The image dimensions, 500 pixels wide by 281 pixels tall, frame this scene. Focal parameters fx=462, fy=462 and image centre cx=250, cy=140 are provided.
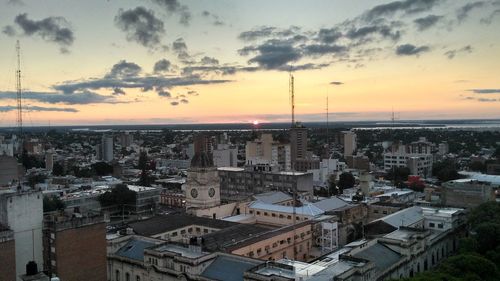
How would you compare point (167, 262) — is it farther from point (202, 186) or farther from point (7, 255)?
point (202, 186)

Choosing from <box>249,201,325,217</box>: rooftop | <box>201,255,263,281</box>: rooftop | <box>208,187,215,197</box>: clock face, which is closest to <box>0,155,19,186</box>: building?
<box>208,187,215,197</box>: clock face

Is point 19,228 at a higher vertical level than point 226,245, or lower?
higher

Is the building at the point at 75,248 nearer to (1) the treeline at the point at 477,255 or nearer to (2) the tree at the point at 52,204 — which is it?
(1) the treeline at the point at 477,255

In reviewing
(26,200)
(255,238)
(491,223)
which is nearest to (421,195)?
(491,223)

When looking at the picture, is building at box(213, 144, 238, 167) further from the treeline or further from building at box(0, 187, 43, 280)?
building at box(0, 187, 43, 280)

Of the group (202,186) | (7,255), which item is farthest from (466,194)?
(7,255)

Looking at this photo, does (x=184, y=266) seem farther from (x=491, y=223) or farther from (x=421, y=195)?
(x=421, y=195)

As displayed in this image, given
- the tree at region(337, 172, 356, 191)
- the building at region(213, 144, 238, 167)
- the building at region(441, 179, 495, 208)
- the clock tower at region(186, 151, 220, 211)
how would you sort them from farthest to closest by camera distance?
1. the building at region(213, 144, 238, 167)
2. the tree at region(337, 172, 356, 191)
3. the clock tower at region(186, 151, 220, 211)
4. the building at region(441, 179, 495, 208)
